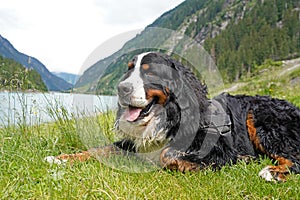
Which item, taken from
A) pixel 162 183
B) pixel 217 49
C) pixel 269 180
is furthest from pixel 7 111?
pixel 217 49

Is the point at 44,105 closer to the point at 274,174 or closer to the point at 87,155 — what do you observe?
the point at 87,155

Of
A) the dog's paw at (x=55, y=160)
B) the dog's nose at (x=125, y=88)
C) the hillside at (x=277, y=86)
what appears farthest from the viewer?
the hillside at (x=277, y=86)

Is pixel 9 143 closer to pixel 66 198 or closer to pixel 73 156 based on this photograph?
pixel 73 156

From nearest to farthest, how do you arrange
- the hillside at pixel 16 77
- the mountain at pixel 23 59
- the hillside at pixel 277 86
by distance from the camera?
the hillside at pixel 16 77, the mountain at pixel 23 59, the hillside at pixel 277 86

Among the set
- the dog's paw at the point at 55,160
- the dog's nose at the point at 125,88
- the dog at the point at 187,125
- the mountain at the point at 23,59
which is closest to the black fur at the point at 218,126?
the dog at the point at 187,125

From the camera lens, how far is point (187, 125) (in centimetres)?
397

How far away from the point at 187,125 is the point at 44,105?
2.31m

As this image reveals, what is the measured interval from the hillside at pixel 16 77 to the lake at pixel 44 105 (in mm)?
116

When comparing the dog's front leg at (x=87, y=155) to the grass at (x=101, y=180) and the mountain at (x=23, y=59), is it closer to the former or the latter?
the grass at (x=101, y=180)

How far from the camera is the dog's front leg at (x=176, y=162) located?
12.4ft

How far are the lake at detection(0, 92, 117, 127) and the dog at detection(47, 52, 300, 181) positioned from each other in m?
0.70

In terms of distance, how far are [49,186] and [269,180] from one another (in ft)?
7.21

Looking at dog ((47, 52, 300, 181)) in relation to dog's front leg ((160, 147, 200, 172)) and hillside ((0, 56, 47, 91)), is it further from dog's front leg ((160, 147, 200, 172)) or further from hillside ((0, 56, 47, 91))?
hillside ((0, 56, 47, 91))

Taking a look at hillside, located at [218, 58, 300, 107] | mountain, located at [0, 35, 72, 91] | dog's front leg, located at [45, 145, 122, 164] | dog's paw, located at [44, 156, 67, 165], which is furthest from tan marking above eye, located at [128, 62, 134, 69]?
hillside, located at [218, 58, 300, 107]
